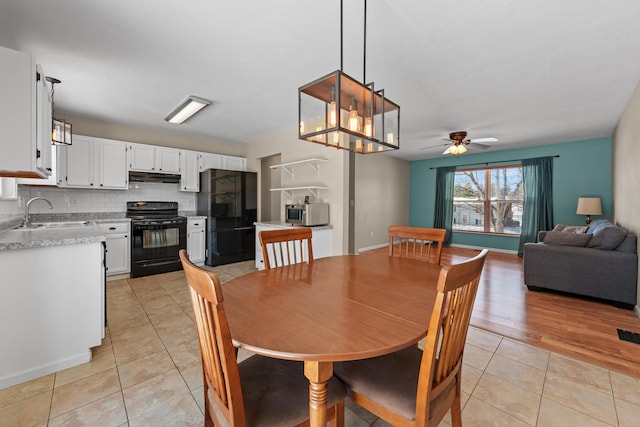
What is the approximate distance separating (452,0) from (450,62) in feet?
2.78

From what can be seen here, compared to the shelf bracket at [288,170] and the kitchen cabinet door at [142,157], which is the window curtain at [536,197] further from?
the kitchen cabinet door at [142,157]

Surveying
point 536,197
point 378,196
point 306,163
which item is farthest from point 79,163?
point 536,197

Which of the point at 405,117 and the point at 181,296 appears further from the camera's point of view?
the point at 405,117

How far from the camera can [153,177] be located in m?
4.57

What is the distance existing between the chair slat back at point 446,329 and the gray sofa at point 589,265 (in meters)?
3.41

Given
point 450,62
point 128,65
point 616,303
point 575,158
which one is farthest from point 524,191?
point 128,65

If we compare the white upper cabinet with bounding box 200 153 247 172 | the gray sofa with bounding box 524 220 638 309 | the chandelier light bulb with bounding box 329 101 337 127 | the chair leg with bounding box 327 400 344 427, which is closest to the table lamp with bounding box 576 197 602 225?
the gray sofa with bounding box 524 220 638 309

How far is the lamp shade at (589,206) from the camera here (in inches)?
193

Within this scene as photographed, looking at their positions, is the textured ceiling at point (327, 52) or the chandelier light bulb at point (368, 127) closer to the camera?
the chandelier light bulb at point (368, 127)

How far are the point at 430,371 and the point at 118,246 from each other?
15.0ft

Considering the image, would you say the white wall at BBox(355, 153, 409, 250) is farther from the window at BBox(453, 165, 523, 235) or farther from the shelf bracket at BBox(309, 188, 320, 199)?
the shelf bracket at BBox(309, 188, 320, 199)

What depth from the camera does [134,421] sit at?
1.47m

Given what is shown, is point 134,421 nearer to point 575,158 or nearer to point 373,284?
point 373,284

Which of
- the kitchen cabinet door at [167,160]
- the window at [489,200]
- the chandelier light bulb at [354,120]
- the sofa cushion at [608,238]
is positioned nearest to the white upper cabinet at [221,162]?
the kitchen cabinet door at [167,160]
